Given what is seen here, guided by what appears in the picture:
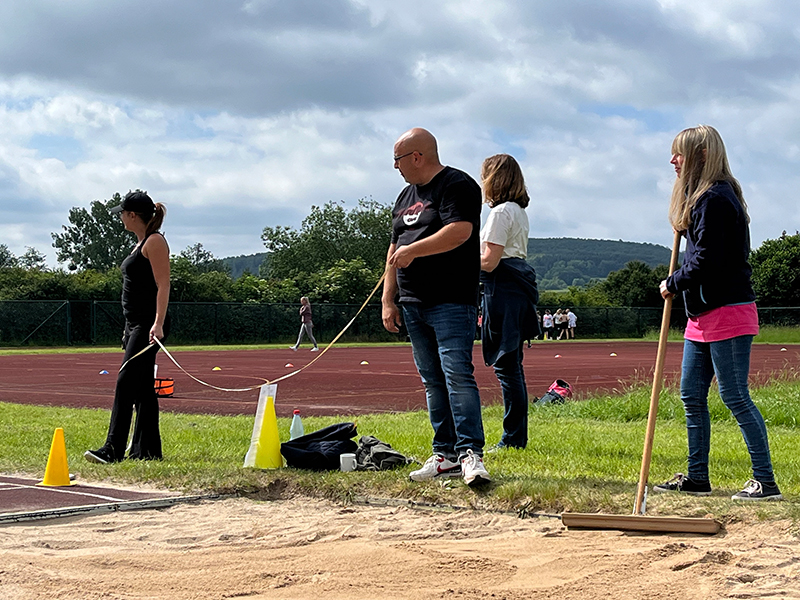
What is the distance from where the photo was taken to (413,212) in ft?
19.6

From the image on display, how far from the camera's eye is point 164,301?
7.09 m

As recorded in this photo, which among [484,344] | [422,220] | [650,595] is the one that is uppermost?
[422,220]

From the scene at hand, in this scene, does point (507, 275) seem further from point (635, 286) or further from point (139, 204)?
point (635, 286)

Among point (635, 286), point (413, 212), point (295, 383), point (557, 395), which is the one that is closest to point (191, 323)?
point (295, 383)

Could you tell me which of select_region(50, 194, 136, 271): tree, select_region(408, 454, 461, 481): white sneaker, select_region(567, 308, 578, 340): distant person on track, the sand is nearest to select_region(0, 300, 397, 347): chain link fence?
select_region(567, 308, 578, 340): distant person on track

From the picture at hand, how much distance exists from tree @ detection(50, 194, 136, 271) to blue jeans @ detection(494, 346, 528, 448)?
337 feet

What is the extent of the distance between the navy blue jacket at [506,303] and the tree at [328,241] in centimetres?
7740

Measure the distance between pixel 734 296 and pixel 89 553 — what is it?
11.6 feet

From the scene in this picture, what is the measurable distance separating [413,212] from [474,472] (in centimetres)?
165

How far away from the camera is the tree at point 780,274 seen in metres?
68.3

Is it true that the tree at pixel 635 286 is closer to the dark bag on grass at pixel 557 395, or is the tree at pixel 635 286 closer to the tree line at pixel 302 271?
the tree line at pixel 302 271

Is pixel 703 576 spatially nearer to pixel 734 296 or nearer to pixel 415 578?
pixel 415 578

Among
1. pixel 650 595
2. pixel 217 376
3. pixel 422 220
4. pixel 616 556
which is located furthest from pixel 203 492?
pixel 217 376

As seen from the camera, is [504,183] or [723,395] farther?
[504,183]
